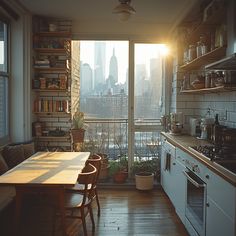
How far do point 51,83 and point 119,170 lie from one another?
5.78 ft

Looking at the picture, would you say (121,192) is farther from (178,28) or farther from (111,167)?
(178,28)

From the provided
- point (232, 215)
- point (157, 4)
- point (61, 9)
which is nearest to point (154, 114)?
point (157, 4)

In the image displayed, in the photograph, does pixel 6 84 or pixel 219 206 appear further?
pixel 6 84

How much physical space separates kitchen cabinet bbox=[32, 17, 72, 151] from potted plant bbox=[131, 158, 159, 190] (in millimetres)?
1157

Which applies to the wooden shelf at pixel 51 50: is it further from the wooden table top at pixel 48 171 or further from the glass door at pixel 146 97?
the wooden table top at pixel 48 171

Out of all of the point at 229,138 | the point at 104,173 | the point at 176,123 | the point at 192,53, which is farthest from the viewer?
the point at 104,173

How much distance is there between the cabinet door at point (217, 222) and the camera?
1.95 m

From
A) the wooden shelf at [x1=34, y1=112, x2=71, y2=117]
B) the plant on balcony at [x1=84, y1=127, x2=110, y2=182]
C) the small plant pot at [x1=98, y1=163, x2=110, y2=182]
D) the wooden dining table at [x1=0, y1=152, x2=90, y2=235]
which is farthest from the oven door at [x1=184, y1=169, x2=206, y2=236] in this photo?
the plant on balcony at [x1=84, y1=127, x2=110, y2=182]

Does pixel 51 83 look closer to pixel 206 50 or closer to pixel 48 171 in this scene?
pixel 48 171

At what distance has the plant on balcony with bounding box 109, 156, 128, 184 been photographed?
493cm

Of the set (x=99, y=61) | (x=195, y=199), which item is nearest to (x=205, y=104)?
(x=195, y=199)

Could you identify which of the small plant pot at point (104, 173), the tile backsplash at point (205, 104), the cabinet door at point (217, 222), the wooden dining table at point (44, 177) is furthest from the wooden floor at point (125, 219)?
the tile backsplash at point (205, 104)

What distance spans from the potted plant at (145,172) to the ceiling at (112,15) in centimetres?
207

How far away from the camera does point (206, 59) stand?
368cm
